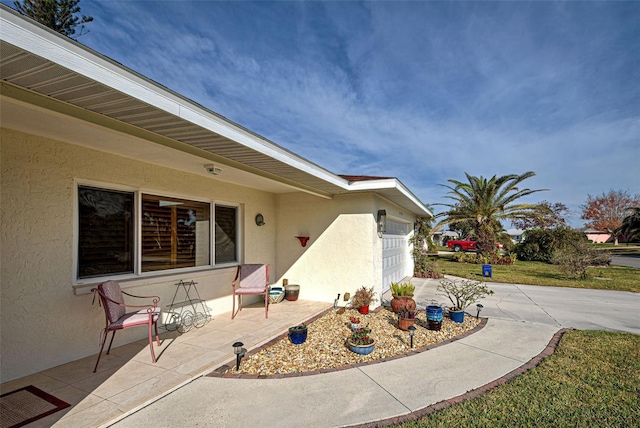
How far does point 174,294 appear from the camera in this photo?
5840mm

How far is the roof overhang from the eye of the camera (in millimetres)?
1950

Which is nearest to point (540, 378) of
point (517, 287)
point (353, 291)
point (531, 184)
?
point (353, 291)

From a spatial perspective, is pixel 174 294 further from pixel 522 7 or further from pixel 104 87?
pixel 522 7

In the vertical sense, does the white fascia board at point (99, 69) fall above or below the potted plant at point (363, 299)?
above

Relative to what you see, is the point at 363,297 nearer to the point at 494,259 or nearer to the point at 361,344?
the point at 361,344

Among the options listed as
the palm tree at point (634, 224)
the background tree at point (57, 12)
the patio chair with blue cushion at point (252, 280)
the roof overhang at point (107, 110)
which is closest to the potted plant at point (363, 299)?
the patio chair with blue cushion at point (252, 280)

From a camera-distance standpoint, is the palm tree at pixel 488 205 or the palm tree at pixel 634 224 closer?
the palm tree at pixel 488 205

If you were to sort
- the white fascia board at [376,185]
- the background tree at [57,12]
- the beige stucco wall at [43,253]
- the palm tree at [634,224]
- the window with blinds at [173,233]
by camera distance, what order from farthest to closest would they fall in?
the palm tree at [634,224] → the background tree at [57,12] → the white fascia board at [376,185] → the window with blinds at [173,233] → the beige stucco wall at [43,253]

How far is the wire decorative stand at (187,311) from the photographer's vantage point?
18.9ft

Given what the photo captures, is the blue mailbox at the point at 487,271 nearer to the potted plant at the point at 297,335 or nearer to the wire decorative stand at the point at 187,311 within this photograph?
the potted plant at the point at 297,335

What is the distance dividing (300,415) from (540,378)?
3.10 m

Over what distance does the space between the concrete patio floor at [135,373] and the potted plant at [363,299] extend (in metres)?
1.80

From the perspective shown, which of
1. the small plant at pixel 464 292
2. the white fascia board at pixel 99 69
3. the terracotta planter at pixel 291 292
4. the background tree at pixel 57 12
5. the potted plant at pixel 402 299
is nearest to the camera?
the white fascia board at pixel 99 69

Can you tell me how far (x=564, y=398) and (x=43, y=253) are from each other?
22.1 feet
